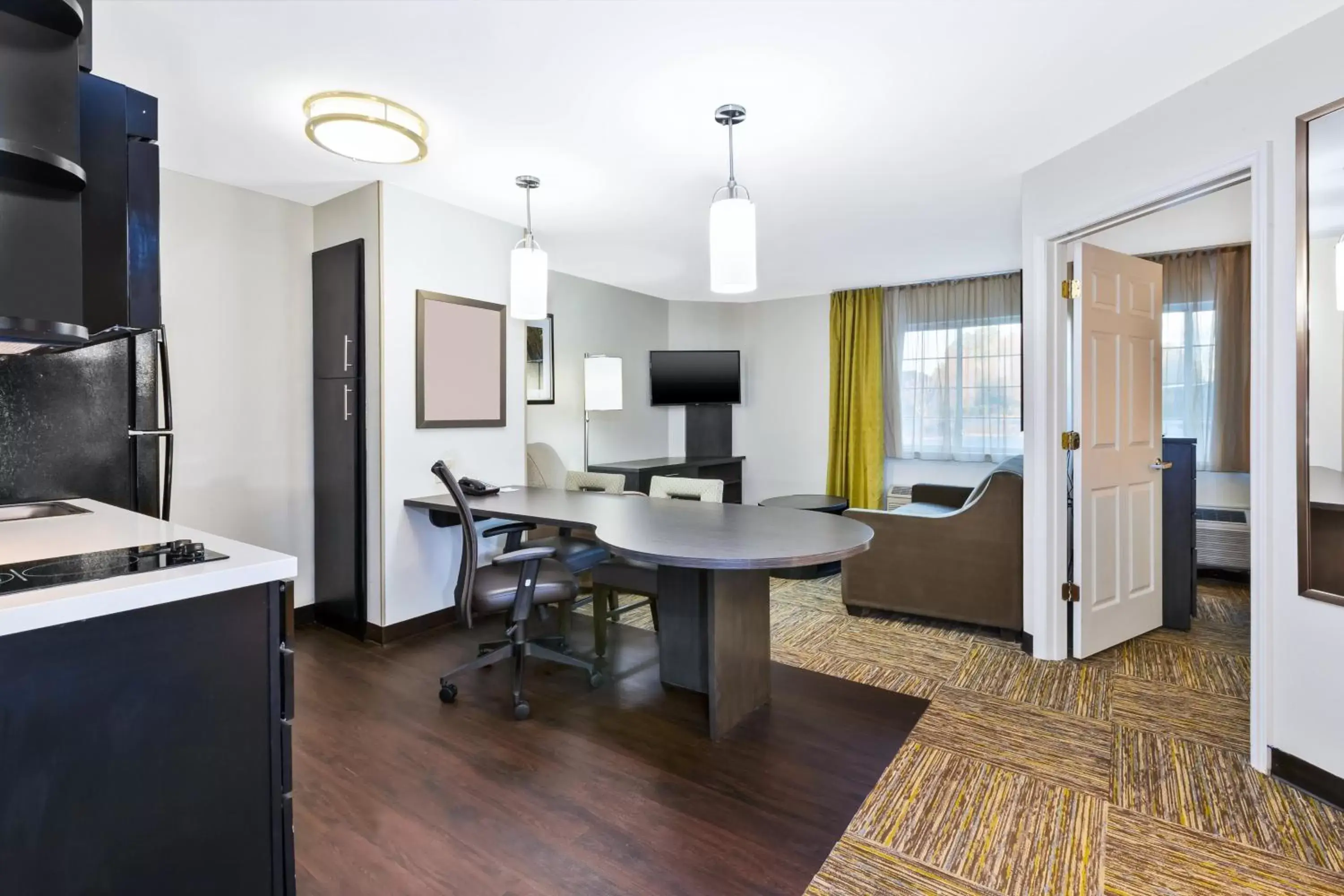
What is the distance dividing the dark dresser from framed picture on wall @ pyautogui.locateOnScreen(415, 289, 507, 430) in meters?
3.77

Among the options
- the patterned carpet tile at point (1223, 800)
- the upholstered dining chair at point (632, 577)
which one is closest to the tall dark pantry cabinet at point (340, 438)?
the upholstered dining chair at point (632, 577)

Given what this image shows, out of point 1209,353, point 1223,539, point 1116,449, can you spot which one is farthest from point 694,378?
point 1223,539

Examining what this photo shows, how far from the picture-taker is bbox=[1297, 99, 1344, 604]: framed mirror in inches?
73.7

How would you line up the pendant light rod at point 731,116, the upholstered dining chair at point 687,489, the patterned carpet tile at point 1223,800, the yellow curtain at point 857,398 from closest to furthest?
the patterned carpet tile at point 1223,800 < the pendant light rod at point 731,116 < the upholstered dining chair at point 687,489 < the yellow curtain at point 857,398

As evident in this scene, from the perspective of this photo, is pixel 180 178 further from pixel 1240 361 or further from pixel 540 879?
pixel 1240 361

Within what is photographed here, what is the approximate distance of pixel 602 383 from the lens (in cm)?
502

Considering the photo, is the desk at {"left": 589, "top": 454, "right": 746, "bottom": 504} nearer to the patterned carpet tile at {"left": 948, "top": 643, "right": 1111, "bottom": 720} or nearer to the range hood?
the patterned carpet tile at {"left": 948, "top": 643, "right": 1111, "bottom": 720}

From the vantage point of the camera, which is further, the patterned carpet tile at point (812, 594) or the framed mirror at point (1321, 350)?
the patterned carpet tile at point (812, 594)

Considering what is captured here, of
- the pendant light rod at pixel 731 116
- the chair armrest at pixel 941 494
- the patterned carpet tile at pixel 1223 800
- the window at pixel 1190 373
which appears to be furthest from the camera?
the chair armrest at pixel 941 494

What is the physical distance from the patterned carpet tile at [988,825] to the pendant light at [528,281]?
2357mm

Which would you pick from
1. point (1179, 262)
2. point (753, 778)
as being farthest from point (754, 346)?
point (753, 778)

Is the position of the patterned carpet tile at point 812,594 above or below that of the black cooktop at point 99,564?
below

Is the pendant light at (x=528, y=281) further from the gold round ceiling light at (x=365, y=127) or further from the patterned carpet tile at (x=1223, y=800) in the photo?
the patterned carpet tile at (x=1223, y=800)

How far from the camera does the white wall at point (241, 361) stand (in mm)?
3074
